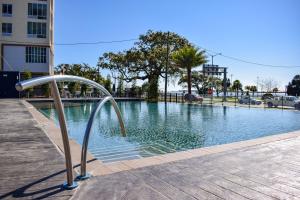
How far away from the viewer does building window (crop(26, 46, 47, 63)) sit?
3928 centimetres

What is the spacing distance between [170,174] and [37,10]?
40529mm

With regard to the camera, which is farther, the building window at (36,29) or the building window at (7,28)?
the building window at (36,29)

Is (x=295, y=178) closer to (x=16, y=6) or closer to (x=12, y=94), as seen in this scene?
(x=12, y=94)

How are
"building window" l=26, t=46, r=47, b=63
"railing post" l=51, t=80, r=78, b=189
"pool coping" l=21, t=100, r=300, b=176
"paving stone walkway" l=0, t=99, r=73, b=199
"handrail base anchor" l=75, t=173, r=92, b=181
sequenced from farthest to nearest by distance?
1. "building window" l=26, t=46, r=47, b=63
2. "pool coping" l=21, t=100, r=300, b=176
3. "handrail base anchor" l=75, t=173, r=92, b=181
4. "paving stone walkway" l=0, t=99, r=73, b=199
5. "railing post" l=51, t=80, r=78, b=189

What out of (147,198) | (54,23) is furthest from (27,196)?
(54,23)

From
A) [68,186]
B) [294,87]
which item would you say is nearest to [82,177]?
[68,186]

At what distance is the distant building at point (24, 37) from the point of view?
38.9 m

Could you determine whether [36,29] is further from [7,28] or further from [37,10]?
[7,28]

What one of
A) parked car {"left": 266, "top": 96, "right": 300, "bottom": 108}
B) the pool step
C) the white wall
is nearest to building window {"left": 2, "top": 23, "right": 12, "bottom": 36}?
the white wall

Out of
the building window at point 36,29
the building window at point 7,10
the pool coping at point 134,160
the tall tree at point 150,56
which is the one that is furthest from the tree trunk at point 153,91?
the pool coping at point 134,160

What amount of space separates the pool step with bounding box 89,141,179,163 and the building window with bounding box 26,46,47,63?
111ft

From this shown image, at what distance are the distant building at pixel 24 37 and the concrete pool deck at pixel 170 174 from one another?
35.0 metres

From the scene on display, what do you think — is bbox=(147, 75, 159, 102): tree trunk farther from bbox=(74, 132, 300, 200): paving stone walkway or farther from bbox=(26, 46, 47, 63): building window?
bbox=(74, 132, 300, 200): paving stone walkway

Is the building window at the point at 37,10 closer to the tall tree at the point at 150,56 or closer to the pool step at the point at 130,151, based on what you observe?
the tall tree at the point at 150,56
